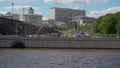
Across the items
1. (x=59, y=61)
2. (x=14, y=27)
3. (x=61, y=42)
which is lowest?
(x=59, y=61)

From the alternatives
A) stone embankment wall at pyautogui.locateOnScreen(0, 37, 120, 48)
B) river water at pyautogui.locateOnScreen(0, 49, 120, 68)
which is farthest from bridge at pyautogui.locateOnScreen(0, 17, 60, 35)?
river water at pyautogui.locateOnScreen(0, 49, 120, 68)

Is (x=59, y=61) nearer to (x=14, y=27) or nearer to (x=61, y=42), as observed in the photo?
(x=61, y=42)

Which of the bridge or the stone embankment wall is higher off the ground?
the bridge

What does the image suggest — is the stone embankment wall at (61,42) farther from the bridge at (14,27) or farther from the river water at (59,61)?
the river water at (59,61)

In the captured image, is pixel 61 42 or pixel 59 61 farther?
pixel 61 42

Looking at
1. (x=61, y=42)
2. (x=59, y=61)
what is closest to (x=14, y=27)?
(x=61, y=42)

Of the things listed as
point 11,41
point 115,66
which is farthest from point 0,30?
point 115,66

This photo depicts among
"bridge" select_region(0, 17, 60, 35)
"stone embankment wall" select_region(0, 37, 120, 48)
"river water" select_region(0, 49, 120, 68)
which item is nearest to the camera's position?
"river water" select_region(0, 49, 120, 68)

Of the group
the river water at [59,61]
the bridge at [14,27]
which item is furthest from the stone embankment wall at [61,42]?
the river water at [59,61]

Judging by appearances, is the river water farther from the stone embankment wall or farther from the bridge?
the bridge

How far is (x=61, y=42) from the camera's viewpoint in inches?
3962

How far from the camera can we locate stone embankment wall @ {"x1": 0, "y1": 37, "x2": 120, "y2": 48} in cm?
9919

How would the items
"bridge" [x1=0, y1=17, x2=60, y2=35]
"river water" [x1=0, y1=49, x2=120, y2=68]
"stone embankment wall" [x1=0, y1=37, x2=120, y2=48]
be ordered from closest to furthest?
"river water" [x1=0, y1=49, x2=120, y2=68] → "stone embankment wall" [x1=0, y1=37, x2=120, y2=48] → "bridge" [x1=0, y1=17, x2=60, y2=35]

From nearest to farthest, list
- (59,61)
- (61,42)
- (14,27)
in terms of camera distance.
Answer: (59,61)
(61,42)
(14,27)
